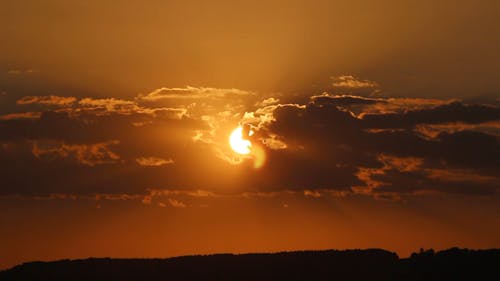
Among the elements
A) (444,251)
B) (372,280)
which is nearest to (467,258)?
(444,251)

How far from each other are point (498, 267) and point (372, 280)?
2326cm

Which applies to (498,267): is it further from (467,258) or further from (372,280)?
(372,280)

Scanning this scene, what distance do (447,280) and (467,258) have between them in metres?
7.03

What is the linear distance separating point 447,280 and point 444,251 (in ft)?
30.2

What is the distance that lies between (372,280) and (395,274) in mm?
4322

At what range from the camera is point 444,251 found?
19875 cm

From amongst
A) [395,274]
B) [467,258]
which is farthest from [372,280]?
[467,258]

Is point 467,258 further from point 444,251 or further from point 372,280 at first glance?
point 372,280

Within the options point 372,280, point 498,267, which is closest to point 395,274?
point 372,280

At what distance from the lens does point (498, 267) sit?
190 m

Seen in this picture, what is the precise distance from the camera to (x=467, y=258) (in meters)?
195

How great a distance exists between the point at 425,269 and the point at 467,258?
7676 millimetres

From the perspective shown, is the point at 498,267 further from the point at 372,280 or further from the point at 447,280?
the point at 372,280

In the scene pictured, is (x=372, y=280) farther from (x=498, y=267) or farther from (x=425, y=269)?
(x=498, y=267)
